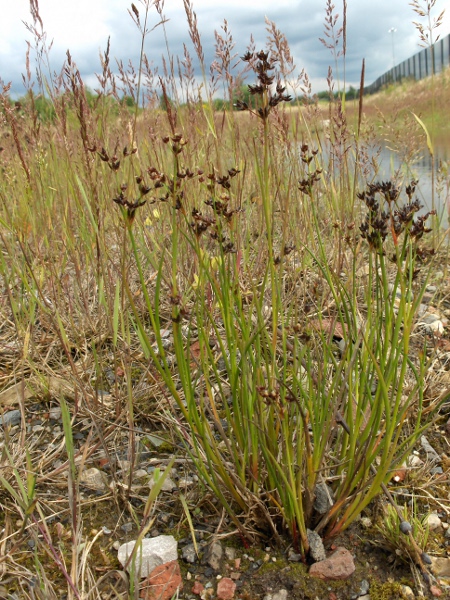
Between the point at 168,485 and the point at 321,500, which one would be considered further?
the point at 168,485

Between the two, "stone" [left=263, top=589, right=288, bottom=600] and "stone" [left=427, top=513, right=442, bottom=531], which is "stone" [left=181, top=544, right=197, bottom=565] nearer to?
"stone" [left=263, top=589, right=288, bottom=600]

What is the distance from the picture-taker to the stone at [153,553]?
123 centimetres

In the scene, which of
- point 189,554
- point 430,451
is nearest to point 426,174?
point 430,451

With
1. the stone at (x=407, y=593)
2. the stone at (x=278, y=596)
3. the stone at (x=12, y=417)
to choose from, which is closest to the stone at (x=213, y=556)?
the stone at (x=278, y=596)

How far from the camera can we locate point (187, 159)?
2.62 metres

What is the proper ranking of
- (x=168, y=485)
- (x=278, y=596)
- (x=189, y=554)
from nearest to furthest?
(x=278, y=596)
(x=189, y=554)
(x=168, y=485)

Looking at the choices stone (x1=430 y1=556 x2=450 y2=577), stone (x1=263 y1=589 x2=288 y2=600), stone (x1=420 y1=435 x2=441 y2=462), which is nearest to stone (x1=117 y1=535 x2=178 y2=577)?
stone (x1=263 y1=589 x2=288 y2=600)

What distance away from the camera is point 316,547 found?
124cm

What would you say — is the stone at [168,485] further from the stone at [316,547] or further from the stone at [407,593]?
the stone at [407,593]

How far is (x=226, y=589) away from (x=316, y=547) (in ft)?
0.79

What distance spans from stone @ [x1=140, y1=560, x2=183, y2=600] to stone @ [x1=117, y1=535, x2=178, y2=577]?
1cm

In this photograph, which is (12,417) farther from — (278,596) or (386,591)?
(386,591)

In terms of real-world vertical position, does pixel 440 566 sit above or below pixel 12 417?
below

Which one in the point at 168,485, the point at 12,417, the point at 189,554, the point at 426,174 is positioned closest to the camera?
the point at 189,554
